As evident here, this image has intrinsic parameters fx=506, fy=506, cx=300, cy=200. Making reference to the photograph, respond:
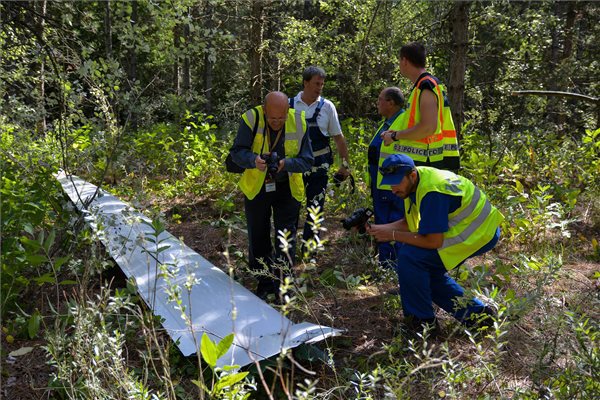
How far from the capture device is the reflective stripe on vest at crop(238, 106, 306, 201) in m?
4.50

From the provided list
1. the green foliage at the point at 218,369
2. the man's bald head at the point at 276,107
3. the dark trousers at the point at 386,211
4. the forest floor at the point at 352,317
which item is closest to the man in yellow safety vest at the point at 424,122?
the dark trousers at the point at 386,211

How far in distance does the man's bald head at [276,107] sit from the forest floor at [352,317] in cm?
143

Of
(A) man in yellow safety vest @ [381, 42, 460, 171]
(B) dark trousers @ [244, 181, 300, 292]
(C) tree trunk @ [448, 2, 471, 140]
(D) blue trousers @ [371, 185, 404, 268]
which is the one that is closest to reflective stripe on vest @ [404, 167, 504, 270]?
(A) man in yellow safety vest @ [381, 42, 460, 171]

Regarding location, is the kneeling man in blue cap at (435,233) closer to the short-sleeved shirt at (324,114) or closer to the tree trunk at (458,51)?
the short-sleeved shirt at (324,114)

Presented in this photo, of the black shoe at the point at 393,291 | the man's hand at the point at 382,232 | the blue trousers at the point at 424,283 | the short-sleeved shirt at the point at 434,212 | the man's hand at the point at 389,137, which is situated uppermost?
the man's hand at the point at 389,137

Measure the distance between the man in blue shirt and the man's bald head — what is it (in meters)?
1.14

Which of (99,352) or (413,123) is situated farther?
(413,123)

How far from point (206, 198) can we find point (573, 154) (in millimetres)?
5458

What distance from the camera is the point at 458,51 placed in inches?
232

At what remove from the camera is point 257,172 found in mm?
4508

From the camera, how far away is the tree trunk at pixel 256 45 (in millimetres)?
9664

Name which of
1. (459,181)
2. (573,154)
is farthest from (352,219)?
(573,154)

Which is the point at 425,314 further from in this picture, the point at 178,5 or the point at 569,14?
the point at 569,14

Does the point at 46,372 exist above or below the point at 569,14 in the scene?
below
